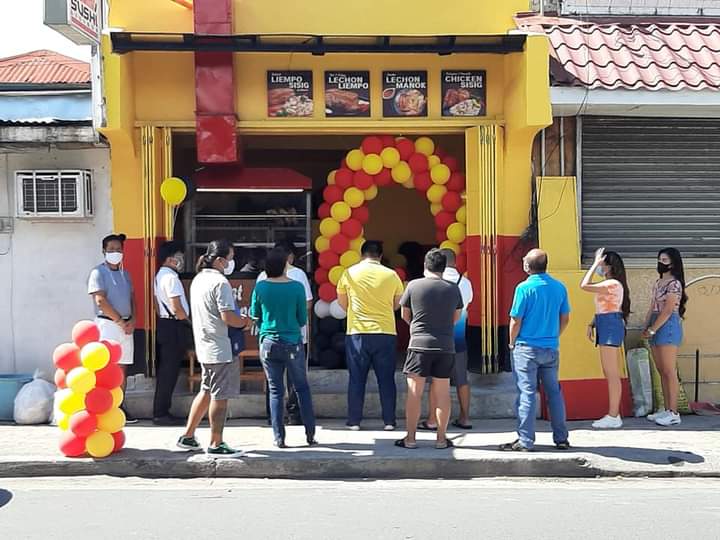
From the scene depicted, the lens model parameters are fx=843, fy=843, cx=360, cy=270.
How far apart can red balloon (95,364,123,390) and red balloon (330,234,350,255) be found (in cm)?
305

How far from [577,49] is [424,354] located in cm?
415

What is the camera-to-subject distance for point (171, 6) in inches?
353

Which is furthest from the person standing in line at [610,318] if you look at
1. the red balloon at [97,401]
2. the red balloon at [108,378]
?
the red balloon at [97,401]

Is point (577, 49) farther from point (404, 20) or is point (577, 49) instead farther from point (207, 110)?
point (207, 110)

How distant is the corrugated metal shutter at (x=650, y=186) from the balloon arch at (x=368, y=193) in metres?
1.53

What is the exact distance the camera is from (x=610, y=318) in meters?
8.41

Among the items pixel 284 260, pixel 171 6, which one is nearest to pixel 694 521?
pixel 284 260

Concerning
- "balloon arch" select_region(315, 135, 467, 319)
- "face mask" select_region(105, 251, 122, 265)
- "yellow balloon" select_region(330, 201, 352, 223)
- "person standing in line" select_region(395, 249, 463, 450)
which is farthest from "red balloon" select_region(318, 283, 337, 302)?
"face mask" select_region(105, 251, 122, 265)

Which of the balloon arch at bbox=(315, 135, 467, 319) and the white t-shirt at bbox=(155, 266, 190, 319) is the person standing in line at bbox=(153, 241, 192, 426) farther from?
the balloon arch at bbox=(315, 135, 467, 319)

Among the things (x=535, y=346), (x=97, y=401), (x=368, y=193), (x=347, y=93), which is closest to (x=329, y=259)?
(x=368, y=193)

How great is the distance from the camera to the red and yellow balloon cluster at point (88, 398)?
715 cm

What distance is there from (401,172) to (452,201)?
0.67 metres

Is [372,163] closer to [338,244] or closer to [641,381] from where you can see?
[338,244]

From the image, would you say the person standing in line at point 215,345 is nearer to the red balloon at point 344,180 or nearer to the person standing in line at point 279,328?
the person standing in line at point 279,328
